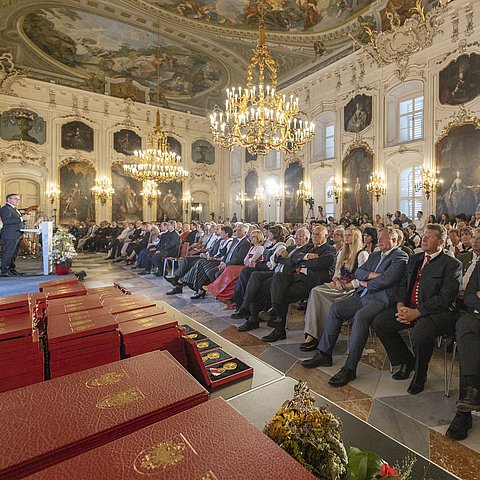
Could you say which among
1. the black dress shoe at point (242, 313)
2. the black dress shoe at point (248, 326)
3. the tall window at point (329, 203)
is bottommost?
the black dress shoe at point (248, 326)

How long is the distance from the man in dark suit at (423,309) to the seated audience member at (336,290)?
0.70m

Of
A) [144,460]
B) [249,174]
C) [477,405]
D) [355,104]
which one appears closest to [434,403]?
[477,405]

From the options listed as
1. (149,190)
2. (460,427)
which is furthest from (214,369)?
(149,190)

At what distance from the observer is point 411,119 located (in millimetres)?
12602

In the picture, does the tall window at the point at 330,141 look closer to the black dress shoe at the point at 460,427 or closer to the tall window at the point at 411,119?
the tall window at the point at 411,119

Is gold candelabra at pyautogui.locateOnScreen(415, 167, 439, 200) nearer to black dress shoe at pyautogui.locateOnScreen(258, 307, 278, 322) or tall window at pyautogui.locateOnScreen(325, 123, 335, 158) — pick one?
tall window at pyautogui.locateOnScreen(325, 123, 335, 158)

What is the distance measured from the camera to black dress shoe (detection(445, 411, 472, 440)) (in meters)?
2.25

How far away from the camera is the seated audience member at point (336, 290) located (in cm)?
379

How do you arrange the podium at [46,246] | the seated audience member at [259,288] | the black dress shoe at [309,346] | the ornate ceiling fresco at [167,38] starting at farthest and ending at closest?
1. the ornate ceiling fresco at [167,38]
2. the podium at [46,246]
3. the seated audience member at [259,288]
4. the black dress shoe at [309,346]

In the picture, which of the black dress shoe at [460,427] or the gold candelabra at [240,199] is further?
the gold candelabra at [240,199]

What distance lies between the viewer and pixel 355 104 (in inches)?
543

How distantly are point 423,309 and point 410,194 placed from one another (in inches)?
435

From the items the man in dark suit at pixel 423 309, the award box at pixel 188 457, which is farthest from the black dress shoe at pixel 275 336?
the award box at pixel 188 457

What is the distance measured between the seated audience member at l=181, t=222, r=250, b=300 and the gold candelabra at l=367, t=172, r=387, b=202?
8.40 metres
